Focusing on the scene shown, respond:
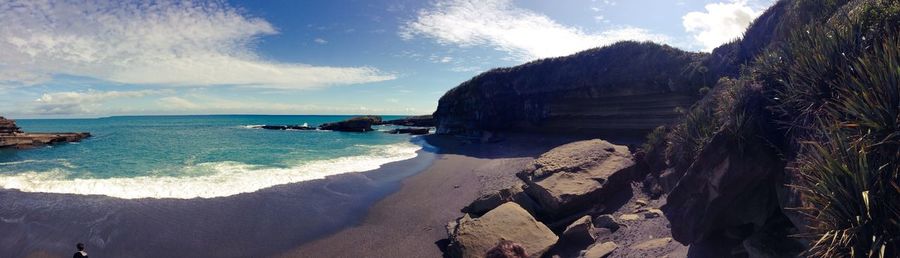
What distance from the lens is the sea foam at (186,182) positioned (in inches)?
682

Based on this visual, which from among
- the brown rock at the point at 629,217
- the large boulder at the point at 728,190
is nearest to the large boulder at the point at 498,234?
the brown rock at the point at 629,217

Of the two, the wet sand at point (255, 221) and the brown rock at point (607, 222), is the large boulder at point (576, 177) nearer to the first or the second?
the brown rock at point (607, 222)

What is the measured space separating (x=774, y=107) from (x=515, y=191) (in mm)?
7906

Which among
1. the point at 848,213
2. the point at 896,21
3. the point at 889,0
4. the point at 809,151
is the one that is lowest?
the point at 848,213

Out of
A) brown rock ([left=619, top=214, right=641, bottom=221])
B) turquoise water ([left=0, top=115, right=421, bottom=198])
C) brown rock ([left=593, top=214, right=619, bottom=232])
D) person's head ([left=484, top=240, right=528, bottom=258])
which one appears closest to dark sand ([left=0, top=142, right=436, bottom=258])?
turquoise water ([left=0, top=115, right=421, bottom=198])

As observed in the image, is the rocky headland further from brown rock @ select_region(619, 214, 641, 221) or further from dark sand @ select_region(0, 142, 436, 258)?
dark sand @ select_region(0, 142, 436, 258)

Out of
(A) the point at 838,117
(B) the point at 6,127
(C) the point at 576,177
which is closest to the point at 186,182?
(C) the point at 576,177

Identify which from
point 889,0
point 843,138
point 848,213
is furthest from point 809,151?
point 889,0

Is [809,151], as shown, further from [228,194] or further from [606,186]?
[228,194]

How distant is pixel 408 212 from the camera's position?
14758 millimetres

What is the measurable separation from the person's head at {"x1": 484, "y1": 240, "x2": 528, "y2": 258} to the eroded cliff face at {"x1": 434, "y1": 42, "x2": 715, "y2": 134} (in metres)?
19.3

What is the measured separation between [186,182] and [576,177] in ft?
60.9

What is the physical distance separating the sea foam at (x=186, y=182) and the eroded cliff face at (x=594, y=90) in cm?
1929

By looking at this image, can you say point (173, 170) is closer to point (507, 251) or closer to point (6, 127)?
point (507, 251)
